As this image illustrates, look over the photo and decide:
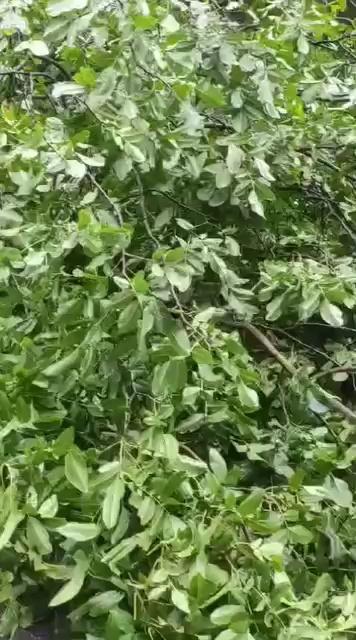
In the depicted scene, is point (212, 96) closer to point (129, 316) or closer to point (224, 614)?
point (129, 316)

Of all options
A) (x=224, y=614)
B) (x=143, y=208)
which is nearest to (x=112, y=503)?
(x=224, y=614)

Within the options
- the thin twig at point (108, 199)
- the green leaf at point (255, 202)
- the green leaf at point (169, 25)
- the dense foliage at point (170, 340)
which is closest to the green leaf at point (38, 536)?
the dense foliage at point (170, 340)

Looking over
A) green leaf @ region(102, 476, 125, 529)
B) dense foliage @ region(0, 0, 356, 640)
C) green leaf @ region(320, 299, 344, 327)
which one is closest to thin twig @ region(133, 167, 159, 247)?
dense foliage @ region(0, 0, 356, 640)

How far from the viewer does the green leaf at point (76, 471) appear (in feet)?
2.27

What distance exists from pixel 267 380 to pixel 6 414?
38 centimetres

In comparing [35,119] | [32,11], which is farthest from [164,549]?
[32,11]

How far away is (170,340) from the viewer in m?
0.74

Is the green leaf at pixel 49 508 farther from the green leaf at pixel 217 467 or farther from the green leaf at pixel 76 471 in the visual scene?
the green leaf at pixel 217 467

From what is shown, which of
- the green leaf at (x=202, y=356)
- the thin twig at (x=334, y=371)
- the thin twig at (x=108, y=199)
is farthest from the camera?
the thin twig at (x=334, y=371)

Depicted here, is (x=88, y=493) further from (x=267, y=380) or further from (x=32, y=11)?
(x=32, y=11)

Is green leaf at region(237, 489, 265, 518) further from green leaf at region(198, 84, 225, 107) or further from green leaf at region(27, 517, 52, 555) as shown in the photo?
green leaf at region(198, 84, 225, 107)

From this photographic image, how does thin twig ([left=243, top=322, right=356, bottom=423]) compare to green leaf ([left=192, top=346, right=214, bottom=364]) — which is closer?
green leaf ([left=192, top=346, right=214, bottom=364])

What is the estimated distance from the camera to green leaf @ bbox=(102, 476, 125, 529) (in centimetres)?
67

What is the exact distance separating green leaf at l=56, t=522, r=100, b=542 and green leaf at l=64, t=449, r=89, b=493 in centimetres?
3
